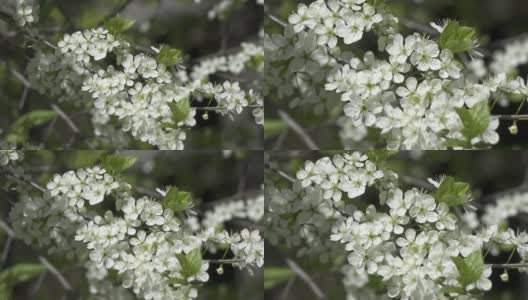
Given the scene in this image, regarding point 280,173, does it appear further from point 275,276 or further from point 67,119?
point 67,119

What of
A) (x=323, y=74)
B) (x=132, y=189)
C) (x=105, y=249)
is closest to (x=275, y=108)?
(x=323, y=74)

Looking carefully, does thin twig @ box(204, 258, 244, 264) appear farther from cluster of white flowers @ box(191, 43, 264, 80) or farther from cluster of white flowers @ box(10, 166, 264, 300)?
cluster of white flowers @ box(191, 43, 264, 80)

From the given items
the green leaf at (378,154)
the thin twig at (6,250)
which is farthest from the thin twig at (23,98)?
the green leaf at (378,154)

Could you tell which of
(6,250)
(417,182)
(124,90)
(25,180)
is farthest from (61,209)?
(417,182)

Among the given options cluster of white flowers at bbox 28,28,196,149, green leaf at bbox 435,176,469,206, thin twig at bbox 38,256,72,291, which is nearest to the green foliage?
thin twig at bbox 38,256,72,291

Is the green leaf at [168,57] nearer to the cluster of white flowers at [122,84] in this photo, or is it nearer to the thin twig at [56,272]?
the cluster of white flowers at [122,84]

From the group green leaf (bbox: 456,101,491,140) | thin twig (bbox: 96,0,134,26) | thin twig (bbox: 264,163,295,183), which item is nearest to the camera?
green leaf (bbox: 456,101,491,140)
